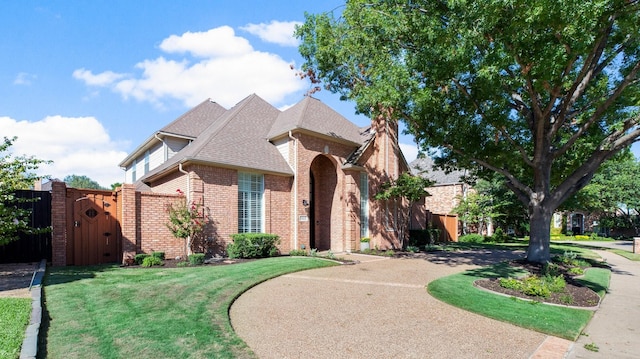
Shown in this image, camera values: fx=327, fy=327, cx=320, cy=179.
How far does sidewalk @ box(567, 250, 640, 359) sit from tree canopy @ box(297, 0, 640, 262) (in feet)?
13.5

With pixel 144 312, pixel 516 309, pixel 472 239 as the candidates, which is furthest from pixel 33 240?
pixel 472 239

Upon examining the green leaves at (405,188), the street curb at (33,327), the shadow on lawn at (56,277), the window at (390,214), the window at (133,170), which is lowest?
the shadow on lawn at (56,277)

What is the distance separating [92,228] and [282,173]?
7.28 m

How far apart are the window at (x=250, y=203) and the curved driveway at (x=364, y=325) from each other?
5.60 m

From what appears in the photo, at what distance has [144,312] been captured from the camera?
18.3ft

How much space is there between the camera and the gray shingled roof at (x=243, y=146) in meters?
13.1

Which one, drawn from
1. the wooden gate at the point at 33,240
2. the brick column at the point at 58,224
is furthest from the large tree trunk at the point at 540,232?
the wooden gate at the point at 33,240

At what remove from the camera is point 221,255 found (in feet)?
41.9

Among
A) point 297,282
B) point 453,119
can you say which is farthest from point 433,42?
point 297,282

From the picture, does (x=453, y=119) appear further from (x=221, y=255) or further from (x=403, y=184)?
(x=221, y=255)

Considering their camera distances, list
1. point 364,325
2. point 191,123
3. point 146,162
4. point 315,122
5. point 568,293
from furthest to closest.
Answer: point 146,162 → point 191,123 → point 315,122 → point 568,293 → point 364,325

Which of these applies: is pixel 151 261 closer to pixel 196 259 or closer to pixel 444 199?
pixel 196 259

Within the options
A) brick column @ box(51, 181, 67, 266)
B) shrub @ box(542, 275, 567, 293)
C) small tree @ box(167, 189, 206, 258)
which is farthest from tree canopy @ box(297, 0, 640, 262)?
brick column @ box(51, 181, 67, 266)

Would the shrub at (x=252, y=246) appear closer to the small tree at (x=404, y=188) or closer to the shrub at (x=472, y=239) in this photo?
the small tree at (x=404, y=188)
